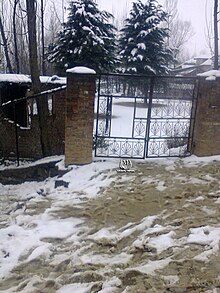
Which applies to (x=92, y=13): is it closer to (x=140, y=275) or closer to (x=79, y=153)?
(x=79, y=153)

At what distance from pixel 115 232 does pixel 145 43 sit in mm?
13715

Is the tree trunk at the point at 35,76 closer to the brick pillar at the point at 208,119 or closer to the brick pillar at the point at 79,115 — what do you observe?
the brick pillar at the point at 79,115

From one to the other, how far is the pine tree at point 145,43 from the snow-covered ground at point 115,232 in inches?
429

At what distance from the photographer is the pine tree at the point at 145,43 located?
15453 millimetres

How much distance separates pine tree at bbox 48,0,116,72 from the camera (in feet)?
38.0

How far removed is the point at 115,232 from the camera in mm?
3420

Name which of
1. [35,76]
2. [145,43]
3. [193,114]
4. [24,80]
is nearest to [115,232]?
[193,114]

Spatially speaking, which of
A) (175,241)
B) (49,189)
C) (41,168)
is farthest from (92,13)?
(175,241)

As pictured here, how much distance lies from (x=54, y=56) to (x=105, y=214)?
955 cm

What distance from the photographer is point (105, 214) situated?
387 centimetres

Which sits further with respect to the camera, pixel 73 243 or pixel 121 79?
pixel 121 79

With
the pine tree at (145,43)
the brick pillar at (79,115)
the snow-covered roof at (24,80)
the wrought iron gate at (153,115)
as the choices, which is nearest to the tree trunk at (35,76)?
the snow-covered roof at (24,80)

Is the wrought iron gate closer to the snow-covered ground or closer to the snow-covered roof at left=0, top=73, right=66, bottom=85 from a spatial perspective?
the snow-covered ground

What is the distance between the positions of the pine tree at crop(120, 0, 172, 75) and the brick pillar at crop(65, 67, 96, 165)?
34.8 ft
